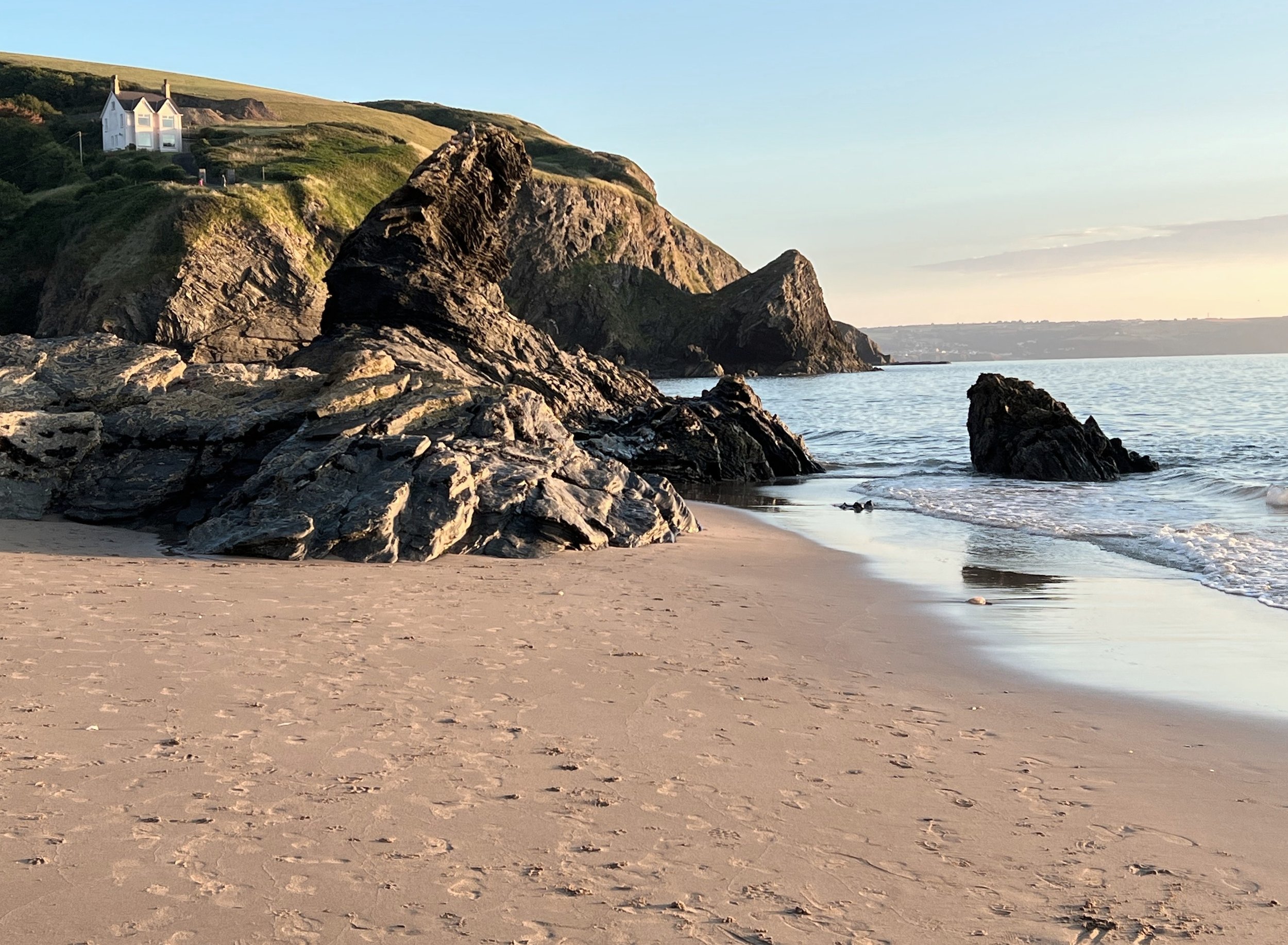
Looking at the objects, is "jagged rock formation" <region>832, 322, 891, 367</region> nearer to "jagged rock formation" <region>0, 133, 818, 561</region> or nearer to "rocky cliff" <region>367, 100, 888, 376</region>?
"rocky cliff" <region>367, 100, 888, 376</region>

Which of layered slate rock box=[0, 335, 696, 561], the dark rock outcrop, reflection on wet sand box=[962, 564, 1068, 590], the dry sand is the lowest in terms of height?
reflection on wet sand box=[962, 564, 1068, 590]

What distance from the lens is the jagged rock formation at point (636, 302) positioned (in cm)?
10538

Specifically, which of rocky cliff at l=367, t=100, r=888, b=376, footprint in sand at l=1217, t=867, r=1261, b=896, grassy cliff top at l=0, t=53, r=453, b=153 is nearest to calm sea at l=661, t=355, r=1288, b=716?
footprint in sand at l=1217, t=867, r=1261, b=896

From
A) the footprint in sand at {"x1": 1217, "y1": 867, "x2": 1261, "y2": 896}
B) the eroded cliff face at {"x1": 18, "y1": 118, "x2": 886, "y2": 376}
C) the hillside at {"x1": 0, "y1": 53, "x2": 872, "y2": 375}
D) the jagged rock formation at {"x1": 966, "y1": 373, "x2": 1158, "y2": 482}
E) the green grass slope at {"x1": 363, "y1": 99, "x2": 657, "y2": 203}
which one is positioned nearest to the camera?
the footprint in sand at {"x1": 1217, "y1": 867, "x2": 1261, "y2": 896}

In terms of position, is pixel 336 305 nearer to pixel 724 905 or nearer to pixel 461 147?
pixel 461 147

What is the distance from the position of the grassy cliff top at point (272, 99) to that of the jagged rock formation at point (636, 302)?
48.5 feet

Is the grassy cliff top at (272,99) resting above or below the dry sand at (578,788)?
above

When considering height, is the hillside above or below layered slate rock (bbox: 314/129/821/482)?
above

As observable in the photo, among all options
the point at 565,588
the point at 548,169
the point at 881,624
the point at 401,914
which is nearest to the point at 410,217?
the point at 565,588

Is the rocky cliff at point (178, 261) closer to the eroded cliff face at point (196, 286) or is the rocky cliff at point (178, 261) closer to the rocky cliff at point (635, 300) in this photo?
the eroded cliff face at point (196, 286)

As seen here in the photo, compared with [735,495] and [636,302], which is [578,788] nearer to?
[735,495]

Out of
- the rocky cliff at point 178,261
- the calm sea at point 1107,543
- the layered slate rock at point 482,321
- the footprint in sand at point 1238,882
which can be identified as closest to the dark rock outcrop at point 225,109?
the rocky cliff at point 178,261

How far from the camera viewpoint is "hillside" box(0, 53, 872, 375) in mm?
60719

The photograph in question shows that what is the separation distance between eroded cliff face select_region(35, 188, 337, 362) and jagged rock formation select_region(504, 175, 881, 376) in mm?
36633
